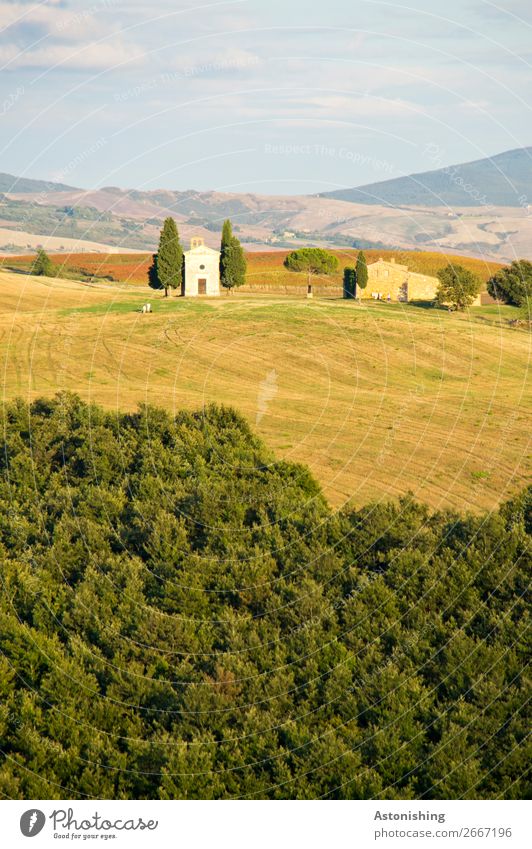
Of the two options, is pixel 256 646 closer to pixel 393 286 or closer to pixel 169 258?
pixel 169 258

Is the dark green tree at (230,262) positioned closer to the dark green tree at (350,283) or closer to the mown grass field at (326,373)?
the mown grass field at (326,373)

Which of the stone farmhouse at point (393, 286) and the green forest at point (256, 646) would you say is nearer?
the green forest at point (256, 646)

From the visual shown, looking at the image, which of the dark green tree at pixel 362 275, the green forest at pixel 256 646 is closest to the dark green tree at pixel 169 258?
the dark green tree at pixel 362 275

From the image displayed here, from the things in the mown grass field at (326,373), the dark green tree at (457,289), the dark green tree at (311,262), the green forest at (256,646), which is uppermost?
the dark green tree at (311,262)

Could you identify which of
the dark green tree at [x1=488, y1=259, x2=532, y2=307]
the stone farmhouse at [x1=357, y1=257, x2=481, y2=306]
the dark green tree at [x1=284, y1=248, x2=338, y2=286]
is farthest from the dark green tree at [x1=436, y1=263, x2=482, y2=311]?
the dark green tree at [x1=284, y1=248, x2=338, y2=286]

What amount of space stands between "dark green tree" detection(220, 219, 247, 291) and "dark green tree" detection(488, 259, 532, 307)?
35.8 meters

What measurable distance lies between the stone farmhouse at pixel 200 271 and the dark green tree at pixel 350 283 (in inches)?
806

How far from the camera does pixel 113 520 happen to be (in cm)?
4862

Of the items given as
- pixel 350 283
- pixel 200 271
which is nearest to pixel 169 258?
pixel 200 271

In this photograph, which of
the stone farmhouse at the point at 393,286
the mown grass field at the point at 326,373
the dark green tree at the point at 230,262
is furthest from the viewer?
the stone farmhouse at the point at 393,286

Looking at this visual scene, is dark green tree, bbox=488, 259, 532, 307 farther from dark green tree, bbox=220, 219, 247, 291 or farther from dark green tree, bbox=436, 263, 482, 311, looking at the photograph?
dark green tree, bbox=220, 219, 247, 291

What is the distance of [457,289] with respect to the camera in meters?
129

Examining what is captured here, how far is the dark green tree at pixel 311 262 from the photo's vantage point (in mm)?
154250

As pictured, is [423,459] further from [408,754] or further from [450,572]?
[408,754]
